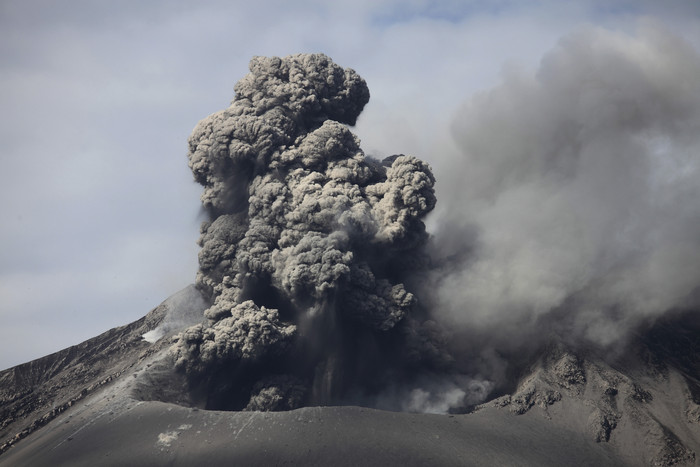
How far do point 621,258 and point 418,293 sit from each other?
12.5m

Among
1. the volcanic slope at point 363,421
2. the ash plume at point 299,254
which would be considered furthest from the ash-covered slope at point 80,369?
the ash plume at point 299,254

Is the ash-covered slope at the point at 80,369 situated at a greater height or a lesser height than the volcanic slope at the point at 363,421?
greater

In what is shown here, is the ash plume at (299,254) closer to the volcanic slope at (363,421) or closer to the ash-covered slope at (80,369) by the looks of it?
the volcanic slope at (363,421)

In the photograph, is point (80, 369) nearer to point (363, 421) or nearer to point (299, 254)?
point (299, 254)

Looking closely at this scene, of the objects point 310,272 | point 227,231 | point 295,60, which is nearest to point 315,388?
point 310,272

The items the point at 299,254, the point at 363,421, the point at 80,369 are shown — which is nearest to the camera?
the point at 363,421

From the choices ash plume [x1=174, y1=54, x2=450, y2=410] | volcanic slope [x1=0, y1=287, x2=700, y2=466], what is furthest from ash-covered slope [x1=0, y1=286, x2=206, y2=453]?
ash plume [x1=174, y1=54, x2=450, y2=410]

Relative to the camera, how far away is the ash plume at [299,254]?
116ft

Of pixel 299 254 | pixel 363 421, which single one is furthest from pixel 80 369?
pixel 363 421

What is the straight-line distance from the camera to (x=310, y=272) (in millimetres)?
35062

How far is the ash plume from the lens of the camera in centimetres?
3534

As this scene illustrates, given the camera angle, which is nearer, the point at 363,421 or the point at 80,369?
the point at 363,421

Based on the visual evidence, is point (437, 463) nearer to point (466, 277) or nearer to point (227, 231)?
point (466, 277)

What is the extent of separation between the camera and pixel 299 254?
35.6 meters
